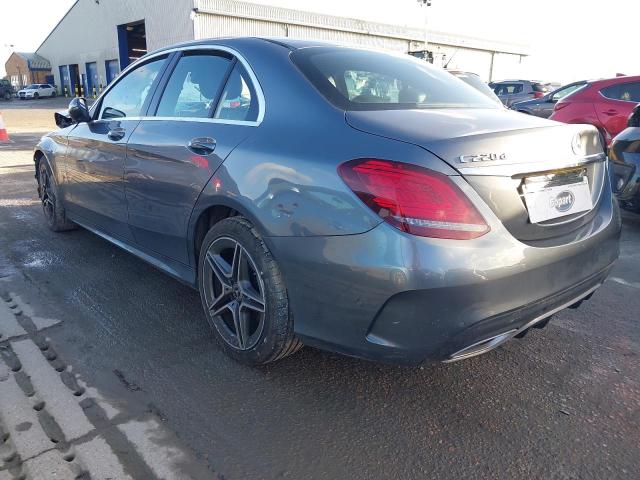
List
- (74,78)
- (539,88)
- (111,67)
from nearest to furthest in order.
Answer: (539,88) → (111,67) → (74,78)

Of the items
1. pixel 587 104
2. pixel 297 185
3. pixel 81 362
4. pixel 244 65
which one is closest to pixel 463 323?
pixel 297 185

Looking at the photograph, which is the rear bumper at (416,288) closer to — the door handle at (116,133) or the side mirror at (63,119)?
the door handle at (116,133)

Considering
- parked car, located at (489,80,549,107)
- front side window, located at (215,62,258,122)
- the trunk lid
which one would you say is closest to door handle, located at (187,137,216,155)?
front side window, located at (215,62,258,122)

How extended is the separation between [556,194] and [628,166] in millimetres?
3507

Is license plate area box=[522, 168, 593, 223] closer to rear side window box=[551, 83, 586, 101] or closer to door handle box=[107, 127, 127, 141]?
door handle box=[107, 127, 127, 141]

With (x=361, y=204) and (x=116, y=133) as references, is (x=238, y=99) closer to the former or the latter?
(x=361, y=204)

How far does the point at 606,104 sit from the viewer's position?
8.59m

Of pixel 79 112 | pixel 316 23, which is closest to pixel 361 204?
pixel 79 112

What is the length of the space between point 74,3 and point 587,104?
→ 48369 mm

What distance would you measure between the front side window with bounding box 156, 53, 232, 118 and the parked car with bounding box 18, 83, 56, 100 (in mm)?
54222

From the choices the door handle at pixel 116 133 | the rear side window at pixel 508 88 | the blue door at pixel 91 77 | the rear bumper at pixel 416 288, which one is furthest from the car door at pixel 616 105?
the blue door at pixel 91 77

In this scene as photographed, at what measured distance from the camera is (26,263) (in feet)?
13.5

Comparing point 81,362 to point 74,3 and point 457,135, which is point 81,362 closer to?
point 457,135

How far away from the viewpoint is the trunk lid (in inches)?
73.6
